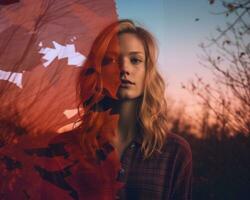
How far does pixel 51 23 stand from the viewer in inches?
47.9

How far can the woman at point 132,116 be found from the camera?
4.31 feet

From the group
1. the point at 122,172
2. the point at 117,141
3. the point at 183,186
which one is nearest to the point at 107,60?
the point at 117,141

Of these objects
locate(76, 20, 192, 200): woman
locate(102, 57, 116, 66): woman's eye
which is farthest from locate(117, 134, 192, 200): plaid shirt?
locate(102, 57, 116, 66): woman's eye

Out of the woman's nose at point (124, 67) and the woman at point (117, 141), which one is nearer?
the woman at point (117, 141)

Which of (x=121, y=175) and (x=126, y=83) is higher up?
(x=126, y=83)

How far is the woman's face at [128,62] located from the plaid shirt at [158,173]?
0.62 feet

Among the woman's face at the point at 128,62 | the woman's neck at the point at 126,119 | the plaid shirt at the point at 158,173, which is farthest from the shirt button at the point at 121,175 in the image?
the woman's face at the point at 128,62

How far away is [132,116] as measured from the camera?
1.40m

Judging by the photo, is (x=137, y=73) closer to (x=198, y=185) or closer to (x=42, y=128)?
(x=42, y=128)

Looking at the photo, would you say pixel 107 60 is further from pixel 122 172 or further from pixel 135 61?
pixel 122 172

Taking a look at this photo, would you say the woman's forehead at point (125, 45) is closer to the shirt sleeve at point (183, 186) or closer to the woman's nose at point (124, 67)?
the woman's nose at point (124, 67)

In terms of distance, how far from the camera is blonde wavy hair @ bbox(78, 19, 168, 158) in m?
1.32

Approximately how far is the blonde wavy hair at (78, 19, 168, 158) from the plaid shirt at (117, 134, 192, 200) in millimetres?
33

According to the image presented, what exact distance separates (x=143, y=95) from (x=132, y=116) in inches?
3.5
